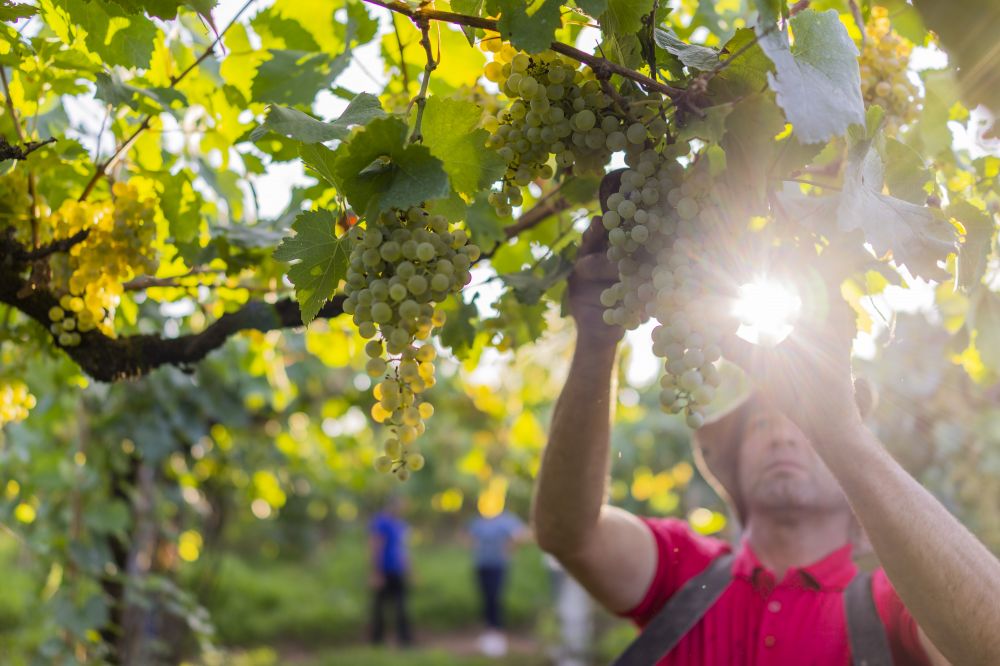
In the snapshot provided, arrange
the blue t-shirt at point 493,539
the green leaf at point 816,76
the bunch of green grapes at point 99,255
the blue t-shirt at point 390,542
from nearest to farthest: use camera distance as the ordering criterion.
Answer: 1. the green leaf at point 816,76
2. the bunch of green grapes at point 99,255
3. the blue t-shirt at point 390,542
4. the blue t-shirt at point 493,539

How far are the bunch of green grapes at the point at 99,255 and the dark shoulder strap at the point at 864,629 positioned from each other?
149cm

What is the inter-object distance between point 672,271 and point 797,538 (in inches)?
54.2

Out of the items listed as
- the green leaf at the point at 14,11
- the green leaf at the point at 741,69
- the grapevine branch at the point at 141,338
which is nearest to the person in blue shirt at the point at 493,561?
the grapevine branch at the point at 141,338

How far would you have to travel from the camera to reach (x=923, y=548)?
54.1 inches

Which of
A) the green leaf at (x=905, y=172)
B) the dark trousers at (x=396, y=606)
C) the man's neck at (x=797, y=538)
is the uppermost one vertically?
the dark trousers at (x=396, y=606)

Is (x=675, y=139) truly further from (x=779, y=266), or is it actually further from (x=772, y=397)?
(x=772, y=397)

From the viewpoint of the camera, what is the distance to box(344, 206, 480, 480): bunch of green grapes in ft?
3.38

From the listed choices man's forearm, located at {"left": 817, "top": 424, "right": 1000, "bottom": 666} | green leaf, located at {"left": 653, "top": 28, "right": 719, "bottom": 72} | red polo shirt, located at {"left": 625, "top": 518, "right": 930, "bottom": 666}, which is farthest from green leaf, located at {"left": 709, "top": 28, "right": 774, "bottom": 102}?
red polo shirt, located at {"left": 625, "top": 518, "right": 930, "bottom": 666}

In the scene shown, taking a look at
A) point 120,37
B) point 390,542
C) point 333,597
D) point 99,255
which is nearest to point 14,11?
point 120,37

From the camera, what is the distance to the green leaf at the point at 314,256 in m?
1.14

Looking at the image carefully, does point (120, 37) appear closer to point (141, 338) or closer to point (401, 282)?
point (141, 338)

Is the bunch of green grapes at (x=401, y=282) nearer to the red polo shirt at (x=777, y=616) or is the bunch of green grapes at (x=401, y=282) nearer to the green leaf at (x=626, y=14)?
the green leaf at (x=626, y=14)

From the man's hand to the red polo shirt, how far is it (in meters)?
0.84

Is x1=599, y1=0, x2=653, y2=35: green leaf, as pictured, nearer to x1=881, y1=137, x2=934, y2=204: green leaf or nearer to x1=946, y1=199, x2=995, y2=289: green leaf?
x1=881, y1=137, x2=934, y2=204: green leaf
